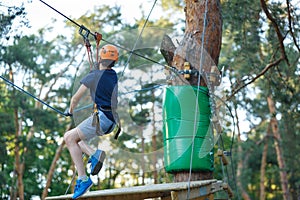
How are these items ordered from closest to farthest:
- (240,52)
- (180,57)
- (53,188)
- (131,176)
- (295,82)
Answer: (180,57), (240,52), (295,82), (53,188), (131,176)

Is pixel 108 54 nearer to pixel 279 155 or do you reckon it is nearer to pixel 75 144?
pixel 75 144

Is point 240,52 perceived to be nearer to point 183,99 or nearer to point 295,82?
point 295,82

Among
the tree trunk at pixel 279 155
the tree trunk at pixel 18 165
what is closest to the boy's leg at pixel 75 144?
the tree trunk at pixel 18 165

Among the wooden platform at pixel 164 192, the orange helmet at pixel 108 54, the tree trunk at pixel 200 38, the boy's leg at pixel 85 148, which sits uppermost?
the tree trunk at pixel 200 38

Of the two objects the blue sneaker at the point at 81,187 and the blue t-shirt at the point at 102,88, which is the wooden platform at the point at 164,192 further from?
the blue t-shirt at the point at 102,88

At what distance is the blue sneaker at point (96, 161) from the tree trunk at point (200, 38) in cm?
138

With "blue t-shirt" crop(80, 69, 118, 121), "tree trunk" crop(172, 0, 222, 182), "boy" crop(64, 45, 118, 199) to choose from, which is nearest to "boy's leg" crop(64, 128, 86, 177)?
"boy" crop(64, 45, 118, 199)

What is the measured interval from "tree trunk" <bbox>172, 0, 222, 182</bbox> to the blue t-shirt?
1175 millimetres

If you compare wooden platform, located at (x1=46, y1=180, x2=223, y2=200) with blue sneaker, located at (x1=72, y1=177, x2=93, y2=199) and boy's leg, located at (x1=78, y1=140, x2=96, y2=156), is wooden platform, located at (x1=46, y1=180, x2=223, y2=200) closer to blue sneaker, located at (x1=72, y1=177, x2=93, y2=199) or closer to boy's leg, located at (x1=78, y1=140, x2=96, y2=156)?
blue sneaker, located at (x1=72, y1=177, x2=93, y2=199)

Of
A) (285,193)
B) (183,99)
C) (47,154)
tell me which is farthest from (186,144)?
(47,154)

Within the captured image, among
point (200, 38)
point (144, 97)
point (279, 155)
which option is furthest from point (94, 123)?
point (279, 155)

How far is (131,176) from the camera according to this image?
19516mm

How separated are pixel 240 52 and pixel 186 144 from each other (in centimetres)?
637

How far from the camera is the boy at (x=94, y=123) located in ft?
12.6
